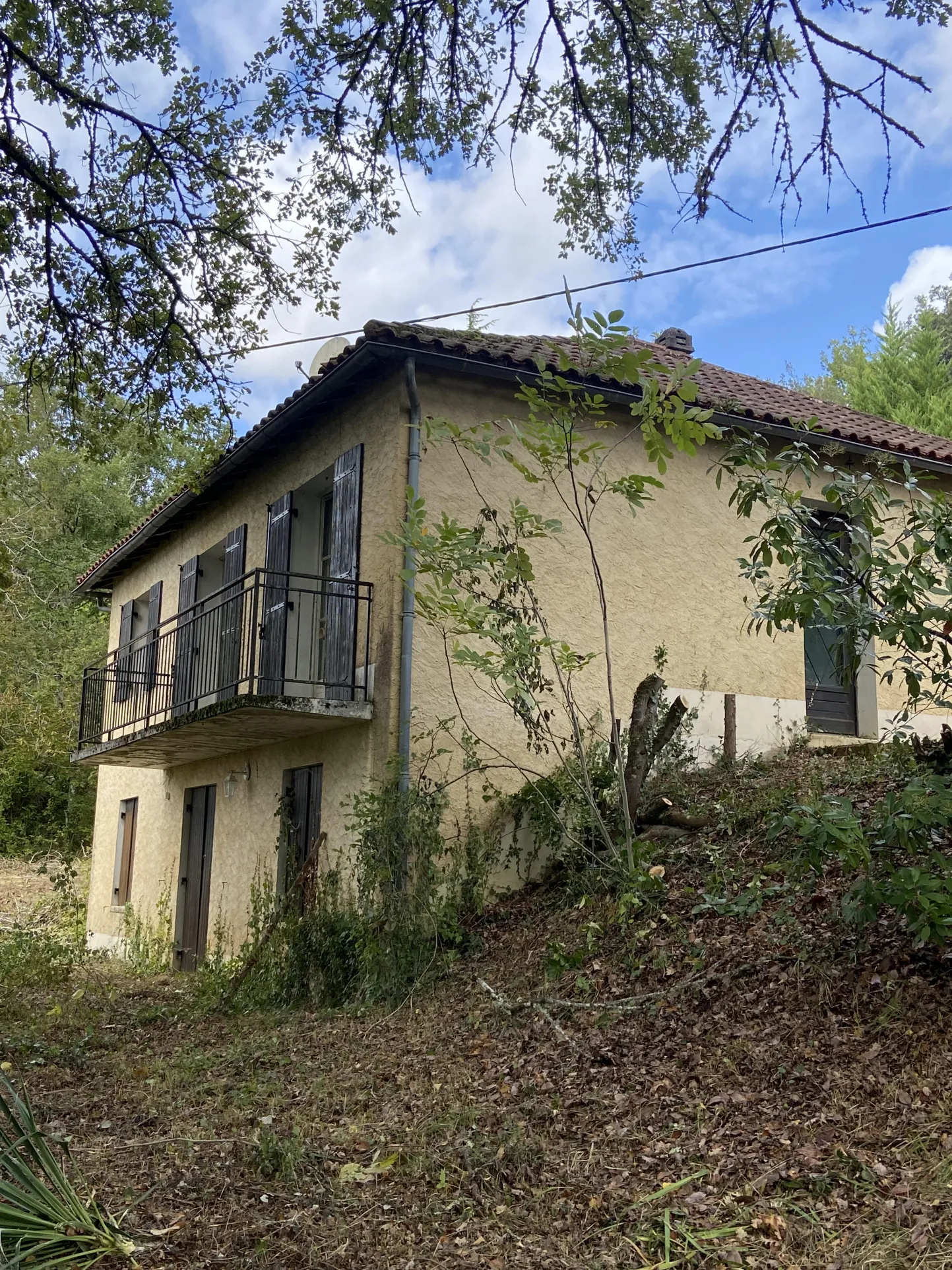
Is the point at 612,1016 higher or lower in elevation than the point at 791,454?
lower

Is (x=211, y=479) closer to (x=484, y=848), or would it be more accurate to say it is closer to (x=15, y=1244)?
(x=484, y=848)

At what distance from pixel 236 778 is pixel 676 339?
8.24 meters

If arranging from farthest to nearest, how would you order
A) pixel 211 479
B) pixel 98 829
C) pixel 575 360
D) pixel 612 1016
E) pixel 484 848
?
pixel 98 829
pixel 211 479
pixel 575 360
pixel 484 848
pixel 612 1016

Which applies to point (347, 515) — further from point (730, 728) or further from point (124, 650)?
point (124, 650)

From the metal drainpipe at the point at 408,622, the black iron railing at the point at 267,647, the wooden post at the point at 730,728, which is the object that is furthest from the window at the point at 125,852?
the wooden post at the point at 730,728

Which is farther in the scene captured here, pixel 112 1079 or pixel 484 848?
pixel 484 848

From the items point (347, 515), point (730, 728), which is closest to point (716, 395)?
point (730, 728)

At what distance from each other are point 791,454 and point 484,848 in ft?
15.6

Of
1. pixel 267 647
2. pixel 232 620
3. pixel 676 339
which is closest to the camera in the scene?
pixel 267 647

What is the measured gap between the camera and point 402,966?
8023mm

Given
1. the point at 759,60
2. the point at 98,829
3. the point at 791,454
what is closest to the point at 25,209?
the point at 759,60

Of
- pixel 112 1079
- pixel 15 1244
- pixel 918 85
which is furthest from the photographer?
pixel 112 1079

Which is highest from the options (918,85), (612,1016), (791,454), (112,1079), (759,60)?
(759,60)

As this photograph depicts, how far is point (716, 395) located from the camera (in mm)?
10945
